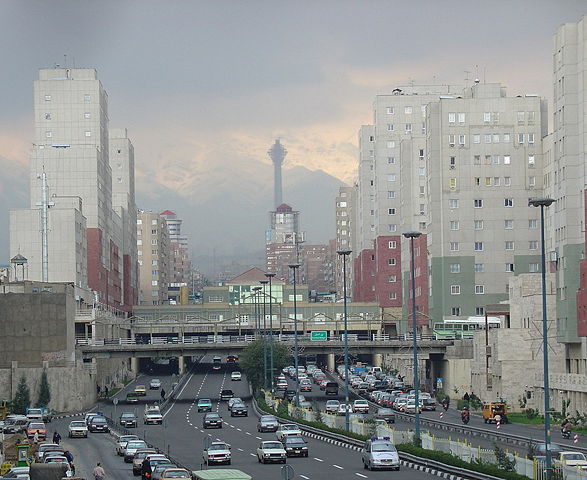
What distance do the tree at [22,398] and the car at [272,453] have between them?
6661 centimetres

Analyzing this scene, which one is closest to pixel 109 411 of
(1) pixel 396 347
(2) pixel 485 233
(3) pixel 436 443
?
(1) pixel 396 347

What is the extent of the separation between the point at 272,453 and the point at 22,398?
2741 inches

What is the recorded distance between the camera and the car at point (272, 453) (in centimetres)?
6469

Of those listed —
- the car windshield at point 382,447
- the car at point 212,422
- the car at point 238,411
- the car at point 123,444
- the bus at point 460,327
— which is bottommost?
the car at point 238,411

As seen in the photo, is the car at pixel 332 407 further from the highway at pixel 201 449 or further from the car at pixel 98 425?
the car at pixel 98 425

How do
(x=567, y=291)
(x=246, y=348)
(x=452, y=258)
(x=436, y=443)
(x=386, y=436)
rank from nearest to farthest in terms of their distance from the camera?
1. (x=436, y=443)
2. (x=386, y=436)
3. (x=567, y=291)
4. (x=246, y=348)
5. (x=452, y=258)

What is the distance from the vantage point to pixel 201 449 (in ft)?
254

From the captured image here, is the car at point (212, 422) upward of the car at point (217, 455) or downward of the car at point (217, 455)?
downward

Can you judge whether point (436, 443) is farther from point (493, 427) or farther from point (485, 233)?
point (485, 233)

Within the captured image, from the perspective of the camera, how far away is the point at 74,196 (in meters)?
192

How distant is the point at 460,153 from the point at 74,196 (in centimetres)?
5924

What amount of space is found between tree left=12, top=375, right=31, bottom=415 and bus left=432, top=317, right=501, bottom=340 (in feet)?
170

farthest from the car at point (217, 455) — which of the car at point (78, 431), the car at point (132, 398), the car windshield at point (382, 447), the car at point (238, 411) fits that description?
the car at point (132, 398)

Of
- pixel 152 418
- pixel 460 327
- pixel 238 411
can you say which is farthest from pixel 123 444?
pixel 460 327
